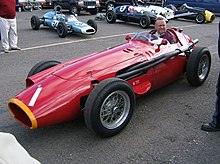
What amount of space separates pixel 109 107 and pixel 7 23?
504 cm

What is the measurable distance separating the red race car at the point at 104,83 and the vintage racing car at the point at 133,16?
7203 mm

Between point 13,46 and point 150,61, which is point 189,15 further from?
point 150,61

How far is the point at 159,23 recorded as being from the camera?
15.9 ft

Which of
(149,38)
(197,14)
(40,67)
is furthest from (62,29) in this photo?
(197,14)

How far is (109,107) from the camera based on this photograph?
3.28 m

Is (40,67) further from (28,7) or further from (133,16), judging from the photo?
(28,7)

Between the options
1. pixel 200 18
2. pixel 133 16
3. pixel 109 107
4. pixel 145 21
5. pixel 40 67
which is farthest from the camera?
pixel 200 18

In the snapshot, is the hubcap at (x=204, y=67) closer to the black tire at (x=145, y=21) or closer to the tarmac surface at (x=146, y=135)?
the tarmac surface at (x=146, y=135)

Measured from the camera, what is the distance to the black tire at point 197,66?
4.48 meters

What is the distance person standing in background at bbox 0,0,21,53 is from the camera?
275 inches

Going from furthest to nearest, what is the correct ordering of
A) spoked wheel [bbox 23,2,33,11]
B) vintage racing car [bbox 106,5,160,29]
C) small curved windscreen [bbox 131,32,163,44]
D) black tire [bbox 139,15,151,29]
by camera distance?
spoked wheel [bbox 23,2,33,11] < vintage racing car [bbox 106,5,160,29] < black tire [bbox 139,15,151,29] < small curved windscreen [bbox 131,32,163,44]

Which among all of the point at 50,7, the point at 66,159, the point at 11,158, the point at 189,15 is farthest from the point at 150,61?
the point at 50,7

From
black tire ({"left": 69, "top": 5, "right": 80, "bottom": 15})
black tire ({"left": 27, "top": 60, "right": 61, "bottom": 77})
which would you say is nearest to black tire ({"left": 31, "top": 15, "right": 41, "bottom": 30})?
black tire ({"left": 69, "top": 5, "right": 80, "bottom": 15})

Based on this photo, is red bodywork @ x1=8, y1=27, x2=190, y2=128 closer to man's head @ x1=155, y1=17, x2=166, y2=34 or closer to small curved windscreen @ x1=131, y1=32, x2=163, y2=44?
small curved windscreen @ x1=131, y1=32, x2=163, y2=44
